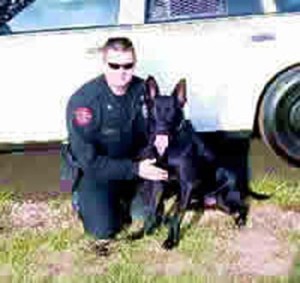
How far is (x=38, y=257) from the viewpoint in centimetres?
548

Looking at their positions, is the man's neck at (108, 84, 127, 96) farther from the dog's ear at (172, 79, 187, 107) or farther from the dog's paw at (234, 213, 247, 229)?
the dog's paw at (234, 213, 247, 229)

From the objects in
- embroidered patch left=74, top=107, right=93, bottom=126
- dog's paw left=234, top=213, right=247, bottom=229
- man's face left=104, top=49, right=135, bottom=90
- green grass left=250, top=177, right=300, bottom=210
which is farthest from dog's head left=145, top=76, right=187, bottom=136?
green grass left=250, top=177, right=300, bottom=210

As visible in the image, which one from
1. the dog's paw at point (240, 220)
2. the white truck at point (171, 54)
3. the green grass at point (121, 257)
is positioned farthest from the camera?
the white truck at point (171, 54)

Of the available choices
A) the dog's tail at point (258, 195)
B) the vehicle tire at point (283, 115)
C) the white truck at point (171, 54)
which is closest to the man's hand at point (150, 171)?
the dog's tail at point (258, 195)

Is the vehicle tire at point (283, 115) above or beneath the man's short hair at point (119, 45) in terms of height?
beneath

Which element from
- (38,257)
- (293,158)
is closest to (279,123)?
(293,158)

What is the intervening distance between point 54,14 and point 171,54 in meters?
0.79

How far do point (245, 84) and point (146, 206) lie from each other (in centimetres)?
120

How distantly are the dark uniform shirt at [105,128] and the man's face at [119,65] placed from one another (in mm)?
138

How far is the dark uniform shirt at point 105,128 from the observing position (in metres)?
5.49

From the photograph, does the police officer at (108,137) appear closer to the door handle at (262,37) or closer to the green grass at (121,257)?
the green grass at (121,257)

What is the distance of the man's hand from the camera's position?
5.49 meters

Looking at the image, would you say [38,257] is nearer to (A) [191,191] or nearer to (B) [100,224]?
(B) [100,224]

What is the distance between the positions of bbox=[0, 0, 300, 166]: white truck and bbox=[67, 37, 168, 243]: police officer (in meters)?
0.73
